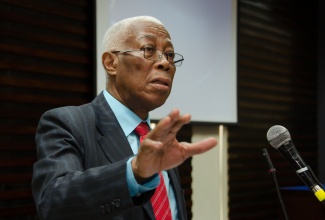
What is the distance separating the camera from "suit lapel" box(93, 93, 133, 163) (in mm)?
1218

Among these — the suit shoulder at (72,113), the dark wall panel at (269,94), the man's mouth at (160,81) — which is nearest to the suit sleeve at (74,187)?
the suit shoulder at (72,113)

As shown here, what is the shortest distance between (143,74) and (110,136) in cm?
27

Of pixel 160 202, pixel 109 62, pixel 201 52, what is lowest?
pixel 160 202

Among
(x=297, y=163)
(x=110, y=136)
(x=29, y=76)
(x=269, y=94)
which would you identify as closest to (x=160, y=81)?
(x=110, y=136)

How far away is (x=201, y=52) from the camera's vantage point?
11.0 feet

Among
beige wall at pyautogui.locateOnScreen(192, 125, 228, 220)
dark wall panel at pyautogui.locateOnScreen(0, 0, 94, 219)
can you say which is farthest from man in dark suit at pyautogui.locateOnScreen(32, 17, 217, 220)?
beige wall at pyautogui.locateOnScreen(192, 125, 228, 220)

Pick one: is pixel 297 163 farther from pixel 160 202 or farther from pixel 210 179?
pixel 210 179

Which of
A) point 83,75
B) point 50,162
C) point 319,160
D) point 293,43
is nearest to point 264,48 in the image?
point 293,43

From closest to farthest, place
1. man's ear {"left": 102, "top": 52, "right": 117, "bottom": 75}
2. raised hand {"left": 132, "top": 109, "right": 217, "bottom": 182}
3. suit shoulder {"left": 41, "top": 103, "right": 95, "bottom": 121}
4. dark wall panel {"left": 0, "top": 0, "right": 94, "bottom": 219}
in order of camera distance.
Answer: raised hand {"left": 132, "top": 109, "right": 217, "bottom": 182} → suit shoulder {"left": 41, "top": 103, "right": 95, "bottom": 121} → man's ear {"left": 102, "top": 52, "right": 117, "bottom": 75} → dark wall panel {"left": 0, "top": 0, "right": 94, "bottom": 219}

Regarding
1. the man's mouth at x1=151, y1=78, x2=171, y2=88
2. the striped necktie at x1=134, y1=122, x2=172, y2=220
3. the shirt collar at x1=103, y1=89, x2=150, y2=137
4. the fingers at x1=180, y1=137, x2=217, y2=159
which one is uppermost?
the man's mouth at x1=151, y1=78, x2=171, y2=88

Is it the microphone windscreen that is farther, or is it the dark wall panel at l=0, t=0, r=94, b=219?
the dark wall panel at l=0, t=0, r=94, b=219

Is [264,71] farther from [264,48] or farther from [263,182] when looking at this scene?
[263,182]

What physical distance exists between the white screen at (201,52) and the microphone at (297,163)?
1526 mm

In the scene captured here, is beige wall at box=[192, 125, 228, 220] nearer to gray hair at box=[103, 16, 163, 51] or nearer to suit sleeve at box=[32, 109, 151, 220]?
gray hair at box=[103, 16, 163, 51]
